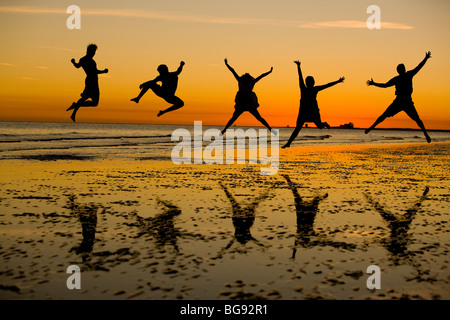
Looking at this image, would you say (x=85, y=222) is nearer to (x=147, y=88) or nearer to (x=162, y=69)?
(x=147, y=88)

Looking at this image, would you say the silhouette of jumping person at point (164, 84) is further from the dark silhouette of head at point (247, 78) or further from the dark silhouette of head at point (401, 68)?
the dark silhouette of head at point (401, 68)

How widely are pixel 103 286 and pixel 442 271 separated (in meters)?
3.28

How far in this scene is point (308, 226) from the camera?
6.54 m

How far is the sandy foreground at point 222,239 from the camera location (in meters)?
4.20

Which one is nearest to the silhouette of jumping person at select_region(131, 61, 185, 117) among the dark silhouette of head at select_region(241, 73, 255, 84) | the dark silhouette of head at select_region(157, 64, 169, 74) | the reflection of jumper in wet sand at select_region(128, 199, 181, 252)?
the dark silhouette of head at select_region(157, 64, 169, 74)

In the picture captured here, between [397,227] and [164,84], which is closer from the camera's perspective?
[397,227]

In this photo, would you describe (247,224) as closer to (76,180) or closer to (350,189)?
(350,189)

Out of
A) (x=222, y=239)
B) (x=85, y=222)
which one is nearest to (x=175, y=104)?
(x=85, y=222)

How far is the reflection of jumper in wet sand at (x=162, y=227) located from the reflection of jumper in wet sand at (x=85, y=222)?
621 mm

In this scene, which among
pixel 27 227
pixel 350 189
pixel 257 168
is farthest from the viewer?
pixel 257 168

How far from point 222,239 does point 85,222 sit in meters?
2.16

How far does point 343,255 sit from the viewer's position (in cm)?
513
